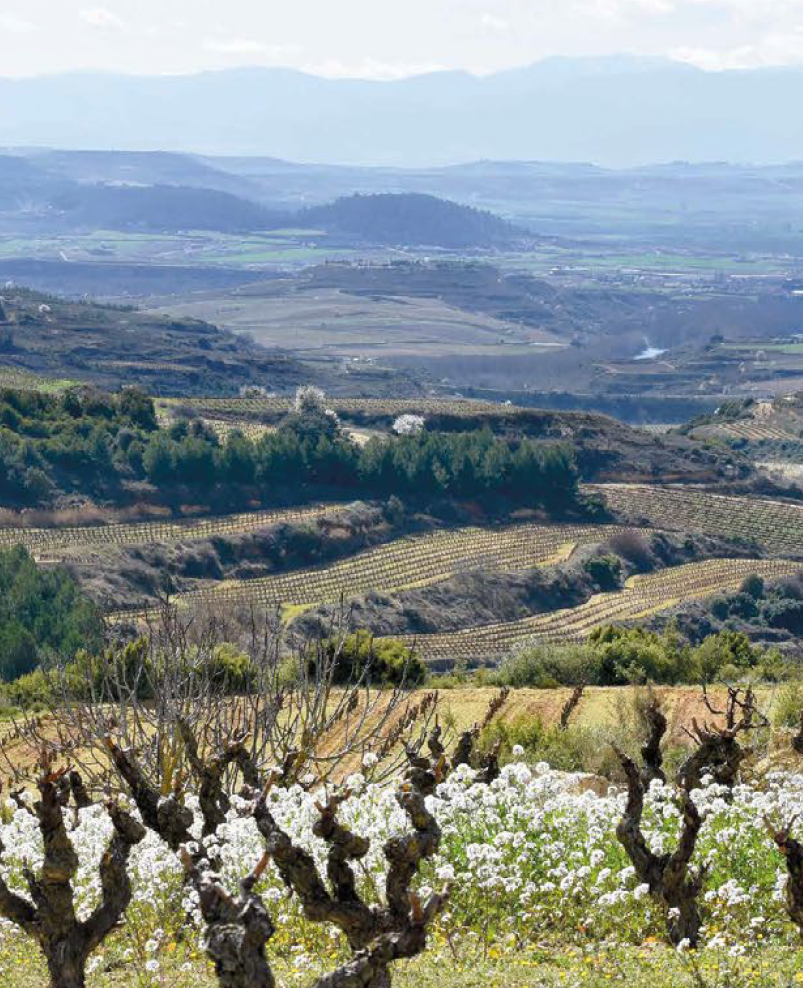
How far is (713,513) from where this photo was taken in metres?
87.1

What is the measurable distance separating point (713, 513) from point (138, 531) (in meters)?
28.3

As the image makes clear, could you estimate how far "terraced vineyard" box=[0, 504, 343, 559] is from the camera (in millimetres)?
68500

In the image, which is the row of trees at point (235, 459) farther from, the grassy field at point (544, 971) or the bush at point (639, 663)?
the grassy field at point (544, 971)

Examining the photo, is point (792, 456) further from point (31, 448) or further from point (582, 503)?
point (31, 448)

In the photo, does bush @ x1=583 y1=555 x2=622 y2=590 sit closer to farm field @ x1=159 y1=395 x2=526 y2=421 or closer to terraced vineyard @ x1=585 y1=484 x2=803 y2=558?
terraced vineyard @ x1=585 y1=484 x2=803 y2=558

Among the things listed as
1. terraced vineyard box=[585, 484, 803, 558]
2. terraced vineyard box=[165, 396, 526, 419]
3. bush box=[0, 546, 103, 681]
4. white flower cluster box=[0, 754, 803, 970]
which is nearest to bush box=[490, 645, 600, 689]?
bush box=[0, 546, 103, 681]

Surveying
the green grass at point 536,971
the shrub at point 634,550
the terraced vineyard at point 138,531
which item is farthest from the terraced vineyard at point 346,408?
the green grass at point 536,971

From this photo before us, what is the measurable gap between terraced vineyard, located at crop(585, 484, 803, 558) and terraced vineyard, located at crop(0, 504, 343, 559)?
15704 mm

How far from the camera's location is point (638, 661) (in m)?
35.2

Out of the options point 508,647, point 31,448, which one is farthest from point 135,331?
point 508,647

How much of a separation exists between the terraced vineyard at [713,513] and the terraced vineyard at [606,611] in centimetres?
458

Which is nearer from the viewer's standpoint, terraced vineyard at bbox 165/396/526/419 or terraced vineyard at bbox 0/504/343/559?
terraced vineyard at bbox 0/504/343/559

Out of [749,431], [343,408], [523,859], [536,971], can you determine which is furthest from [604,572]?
[536,971]

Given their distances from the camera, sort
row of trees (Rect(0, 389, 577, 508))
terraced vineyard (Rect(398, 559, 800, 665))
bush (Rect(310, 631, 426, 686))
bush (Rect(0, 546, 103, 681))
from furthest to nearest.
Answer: row of trees (Rect(0, 389, 577, 508))
terraced vineyard (Rect(398, 559, 800, 665))
bush (Rect(0, 546, 103, 681))
bush (Rect(310, 631, 426, 686))
